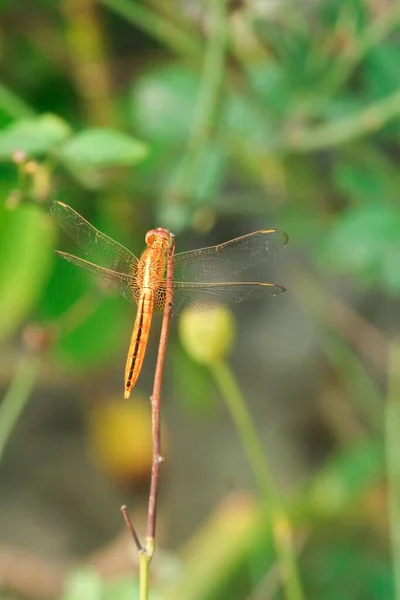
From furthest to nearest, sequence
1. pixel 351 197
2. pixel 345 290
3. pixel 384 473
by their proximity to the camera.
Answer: pixel 345 290 < pixel 384 473 < pixel 351 197

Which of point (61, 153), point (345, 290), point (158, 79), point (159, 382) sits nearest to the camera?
point (159, 382)

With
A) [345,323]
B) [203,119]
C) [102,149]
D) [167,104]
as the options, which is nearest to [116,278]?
[102,149]

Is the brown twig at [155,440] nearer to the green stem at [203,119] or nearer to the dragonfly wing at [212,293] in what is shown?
the dragonfly wing at [212,293]

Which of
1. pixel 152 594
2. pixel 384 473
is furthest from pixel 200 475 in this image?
pixel 152 594

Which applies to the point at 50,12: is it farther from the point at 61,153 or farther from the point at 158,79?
the point at 61,153

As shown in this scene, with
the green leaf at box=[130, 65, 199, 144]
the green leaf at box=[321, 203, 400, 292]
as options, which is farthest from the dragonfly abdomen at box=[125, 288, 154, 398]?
the green leaf at box=[130, 65, 199, 144]

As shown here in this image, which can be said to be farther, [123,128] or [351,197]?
[123,128]

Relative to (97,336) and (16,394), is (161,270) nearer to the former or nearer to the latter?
(97,336)
